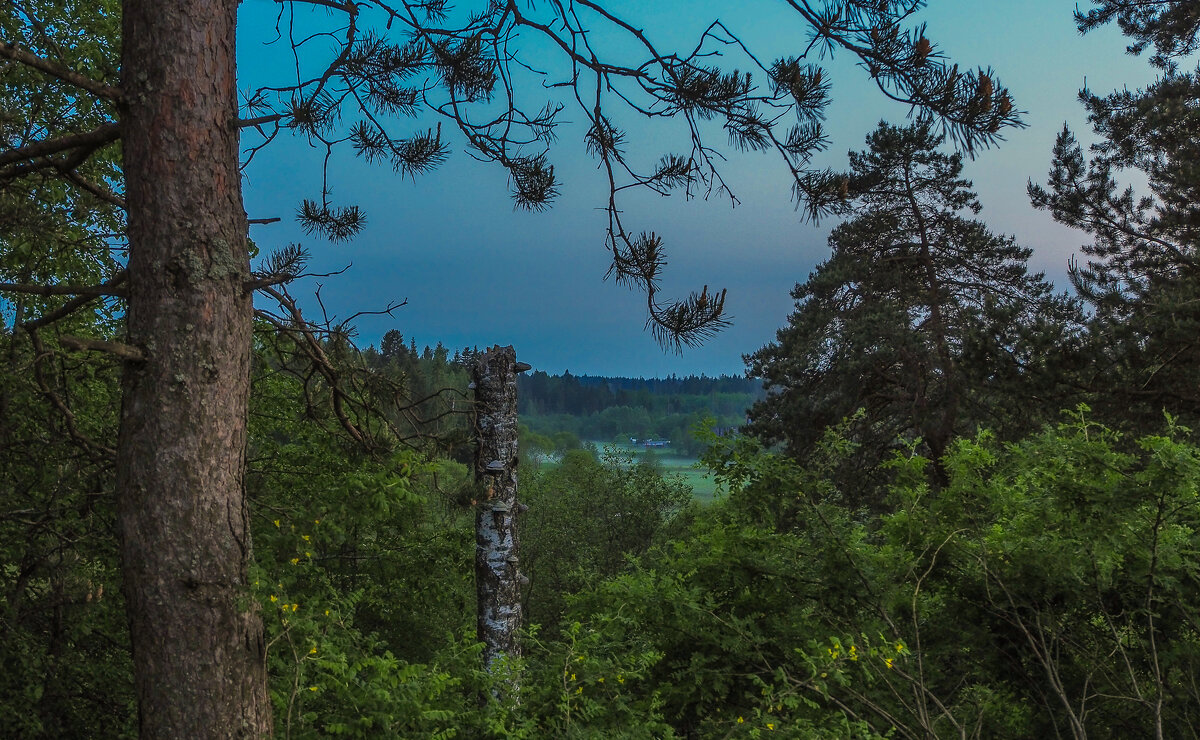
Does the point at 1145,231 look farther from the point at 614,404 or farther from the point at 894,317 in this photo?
the point at 614,404

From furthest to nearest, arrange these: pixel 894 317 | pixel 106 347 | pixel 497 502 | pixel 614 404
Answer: pixel 614 404 → pixel 894 317 → pixel 497 502 → pixel 106 347

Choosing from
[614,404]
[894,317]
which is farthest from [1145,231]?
[614,404]

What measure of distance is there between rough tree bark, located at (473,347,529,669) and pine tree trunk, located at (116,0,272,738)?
3038 mm

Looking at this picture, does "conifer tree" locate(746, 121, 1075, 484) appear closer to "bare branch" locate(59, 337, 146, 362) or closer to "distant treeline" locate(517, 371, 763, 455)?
"bare branch" locate(59, 337, 146, 362)

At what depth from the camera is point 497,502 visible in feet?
18.6

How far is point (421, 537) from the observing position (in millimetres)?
7508

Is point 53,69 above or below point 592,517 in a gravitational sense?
above

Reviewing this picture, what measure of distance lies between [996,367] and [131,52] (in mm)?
10160

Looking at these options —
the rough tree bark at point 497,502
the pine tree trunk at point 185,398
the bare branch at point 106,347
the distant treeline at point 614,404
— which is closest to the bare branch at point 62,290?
the pine tree trunk at point 185,398

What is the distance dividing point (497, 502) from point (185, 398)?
342cm

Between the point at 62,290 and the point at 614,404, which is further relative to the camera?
the point at 614,404

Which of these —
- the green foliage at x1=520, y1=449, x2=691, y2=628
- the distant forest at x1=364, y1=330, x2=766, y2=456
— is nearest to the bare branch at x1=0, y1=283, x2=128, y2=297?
the green foliage at x1=520, y1=449, x2=691, y2=628

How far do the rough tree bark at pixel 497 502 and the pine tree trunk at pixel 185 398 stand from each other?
304cm

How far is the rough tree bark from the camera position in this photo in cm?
560
